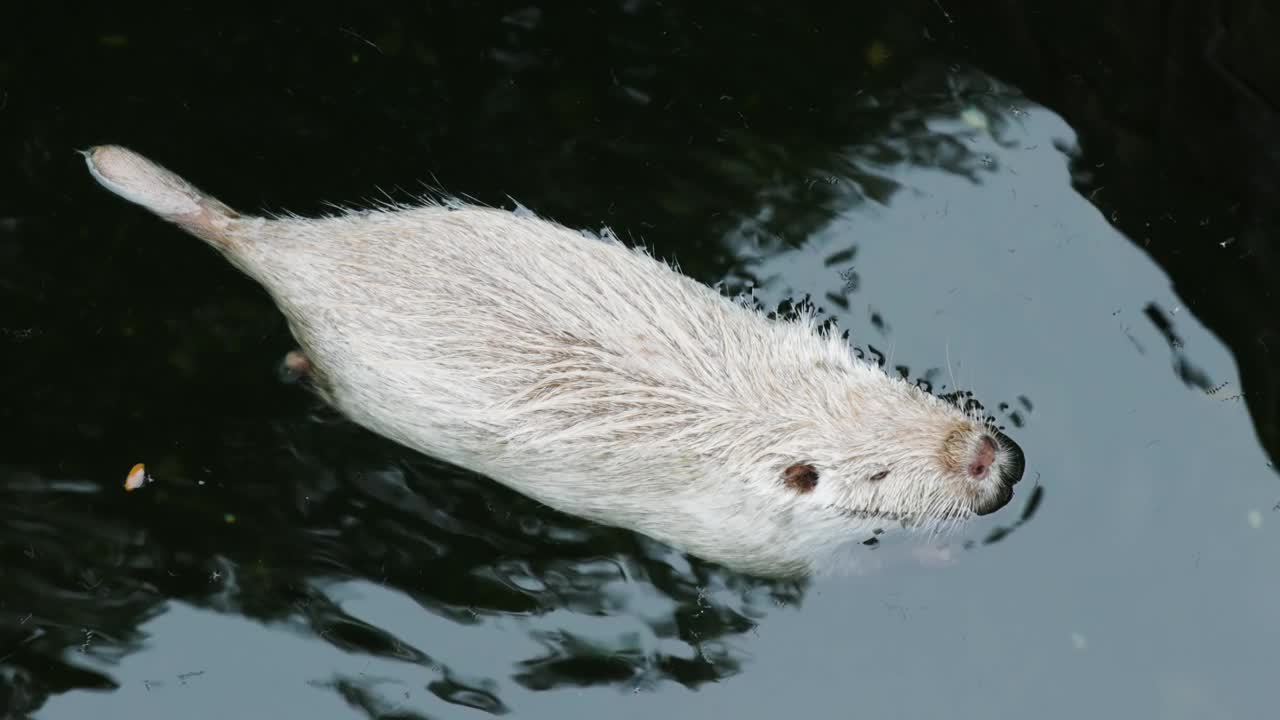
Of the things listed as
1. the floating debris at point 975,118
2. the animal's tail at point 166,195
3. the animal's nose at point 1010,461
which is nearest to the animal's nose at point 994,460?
the animal's nose at point 1010,461

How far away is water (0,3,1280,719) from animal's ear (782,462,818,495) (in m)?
0.46

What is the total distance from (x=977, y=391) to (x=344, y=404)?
6.49 feet

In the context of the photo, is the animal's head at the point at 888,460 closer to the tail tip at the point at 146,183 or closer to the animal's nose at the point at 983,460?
the animal's nose at the point at 983,460

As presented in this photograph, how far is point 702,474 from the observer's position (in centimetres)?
329

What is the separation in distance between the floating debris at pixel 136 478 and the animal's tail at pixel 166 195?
0.74m

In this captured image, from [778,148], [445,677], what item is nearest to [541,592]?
[445,677]

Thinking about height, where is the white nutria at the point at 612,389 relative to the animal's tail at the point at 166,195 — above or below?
above

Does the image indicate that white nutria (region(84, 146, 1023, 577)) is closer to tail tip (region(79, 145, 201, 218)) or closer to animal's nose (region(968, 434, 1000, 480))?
animal's nose (region(968, 434, 1000, 480))

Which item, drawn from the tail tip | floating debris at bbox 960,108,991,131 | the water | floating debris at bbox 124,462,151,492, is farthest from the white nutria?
floating debris at bbox 960,108,991,131

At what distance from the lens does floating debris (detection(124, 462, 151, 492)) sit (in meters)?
3.72

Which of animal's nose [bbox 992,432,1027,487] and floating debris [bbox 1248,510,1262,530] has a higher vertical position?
floating debris [bbox 1248,510,1262,530]

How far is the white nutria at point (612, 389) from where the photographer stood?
3188mm

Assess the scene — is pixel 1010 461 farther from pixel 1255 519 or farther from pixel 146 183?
pixel 146 183

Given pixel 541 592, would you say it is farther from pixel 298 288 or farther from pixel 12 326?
pixel 12 326
